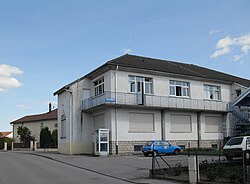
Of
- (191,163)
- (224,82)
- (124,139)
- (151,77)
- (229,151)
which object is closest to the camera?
(191,163)

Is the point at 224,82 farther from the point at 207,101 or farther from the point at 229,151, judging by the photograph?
the point at 229,151

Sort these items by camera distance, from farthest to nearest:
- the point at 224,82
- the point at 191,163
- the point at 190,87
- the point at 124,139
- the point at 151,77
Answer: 1. the point at 224,82
2. the point at 190,87
3. the point at 151,77
4. the point at 124,139
5. the point at 191,163

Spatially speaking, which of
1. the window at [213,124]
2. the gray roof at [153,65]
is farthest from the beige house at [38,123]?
the window at [213,124]

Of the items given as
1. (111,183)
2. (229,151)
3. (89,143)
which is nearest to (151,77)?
(89,143)

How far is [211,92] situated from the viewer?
136ft

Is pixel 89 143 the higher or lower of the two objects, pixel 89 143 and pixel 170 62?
the lower

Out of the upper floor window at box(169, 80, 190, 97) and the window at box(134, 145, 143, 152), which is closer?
the window at box(134, 145, 143, 152)

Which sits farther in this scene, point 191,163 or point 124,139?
point 124,139

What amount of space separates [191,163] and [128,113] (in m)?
20.7

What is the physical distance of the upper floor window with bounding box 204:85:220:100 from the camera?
40.8 metres

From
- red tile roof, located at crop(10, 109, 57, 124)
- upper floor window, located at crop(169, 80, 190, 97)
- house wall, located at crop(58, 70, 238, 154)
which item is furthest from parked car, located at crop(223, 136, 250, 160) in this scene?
red tile roof, located at crop(10, 109, 57, 124)

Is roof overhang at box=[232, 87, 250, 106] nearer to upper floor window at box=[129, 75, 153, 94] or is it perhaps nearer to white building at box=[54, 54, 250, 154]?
white building at box=[54, 54, 250, 154]

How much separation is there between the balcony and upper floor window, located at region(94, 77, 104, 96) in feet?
4.52

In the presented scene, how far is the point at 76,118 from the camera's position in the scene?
123ft
